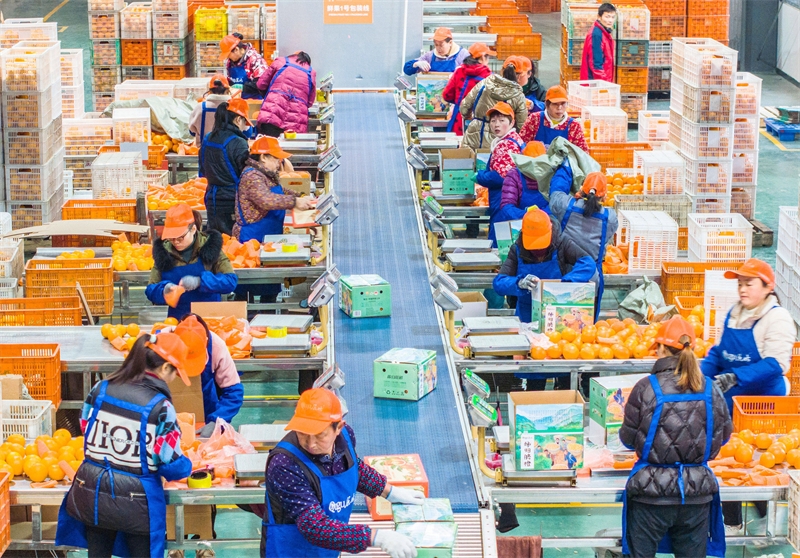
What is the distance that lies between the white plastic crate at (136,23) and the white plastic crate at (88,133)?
16.9 ft

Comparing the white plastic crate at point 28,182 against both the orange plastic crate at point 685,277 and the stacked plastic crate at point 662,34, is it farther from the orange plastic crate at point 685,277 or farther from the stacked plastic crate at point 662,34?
the stacked plastic crate at point 662,34

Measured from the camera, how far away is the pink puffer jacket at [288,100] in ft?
44.6

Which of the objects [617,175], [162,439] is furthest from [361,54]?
[162,439]

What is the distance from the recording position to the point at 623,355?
822cm

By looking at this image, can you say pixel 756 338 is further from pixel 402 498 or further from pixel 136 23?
pixel 136 23

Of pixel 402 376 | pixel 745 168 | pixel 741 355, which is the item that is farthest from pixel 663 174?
pixel 402 376

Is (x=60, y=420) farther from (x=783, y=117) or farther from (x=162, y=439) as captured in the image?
(x=783, y=117)

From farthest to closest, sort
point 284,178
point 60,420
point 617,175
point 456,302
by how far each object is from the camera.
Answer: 1. point 617,175
2. point 284,178
3. point 60,420
4. point 456,302

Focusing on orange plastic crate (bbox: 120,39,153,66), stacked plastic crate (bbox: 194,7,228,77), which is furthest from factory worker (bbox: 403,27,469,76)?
orange plastic crate (bbox: 120,39,153,66)

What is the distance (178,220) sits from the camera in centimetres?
812

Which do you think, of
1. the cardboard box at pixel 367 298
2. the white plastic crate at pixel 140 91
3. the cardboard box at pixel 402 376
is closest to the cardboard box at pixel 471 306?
the cardboard box at pixel 367 298

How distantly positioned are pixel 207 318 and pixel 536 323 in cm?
223

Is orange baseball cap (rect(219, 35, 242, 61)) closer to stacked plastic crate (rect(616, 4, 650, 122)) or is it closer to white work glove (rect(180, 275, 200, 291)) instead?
stacked plastic crate (rect(616, 4, 650, 122))

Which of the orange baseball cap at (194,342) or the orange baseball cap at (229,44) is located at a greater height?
the orange baseball cap at (229,44)
